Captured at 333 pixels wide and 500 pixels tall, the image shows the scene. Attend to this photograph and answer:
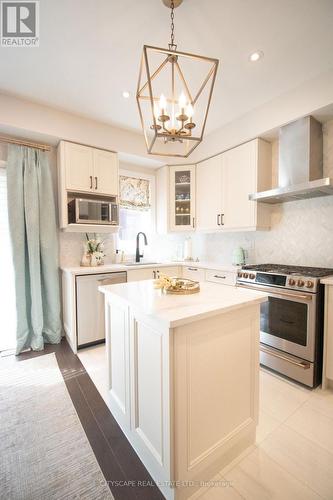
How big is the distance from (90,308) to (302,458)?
2210mm

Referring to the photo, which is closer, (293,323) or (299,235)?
(293,323)

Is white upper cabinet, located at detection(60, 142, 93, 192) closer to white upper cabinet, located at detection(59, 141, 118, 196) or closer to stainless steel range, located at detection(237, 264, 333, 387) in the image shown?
white upper cabinet, located at detection(59, 141, 118, 196)

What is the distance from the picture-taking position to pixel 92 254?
294cm

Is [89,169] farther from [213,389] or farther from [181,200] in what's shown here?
[213,389]

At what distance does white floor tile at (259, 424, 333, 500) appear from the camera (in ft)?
3.79

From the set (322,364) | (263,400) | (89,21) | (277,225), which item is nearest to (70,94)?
(89,21)

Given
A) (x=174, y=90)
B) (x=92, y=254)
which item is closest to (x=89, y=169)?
(x=92, y=254)

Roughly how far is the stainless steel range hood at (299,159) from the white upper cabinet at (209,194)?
73 centimetres

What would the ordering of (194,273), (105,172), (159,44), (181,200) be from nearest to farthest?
(159,44)
(105,172)
(194,273)
(181,200)

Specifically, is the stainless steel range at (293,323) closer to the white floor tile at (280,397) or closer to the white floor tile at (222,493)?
the white floor tile at (280,397)

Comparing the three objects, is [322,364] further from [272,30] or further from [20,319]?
[20,319]

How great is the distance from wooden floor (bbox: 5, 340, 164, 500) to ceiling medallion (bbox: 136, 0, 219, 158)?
6.02 ft

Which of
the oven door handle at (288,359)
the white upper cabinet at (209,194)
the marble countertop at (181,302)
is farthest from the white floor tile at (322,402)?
the white upper cabinet at (209,194)

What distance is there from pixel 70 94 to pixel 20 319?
2538mm
